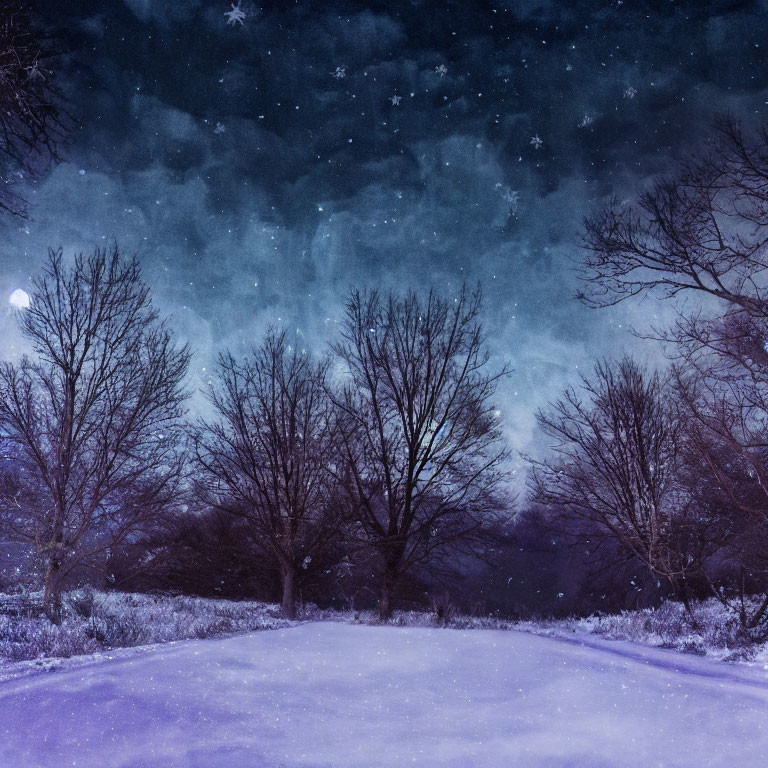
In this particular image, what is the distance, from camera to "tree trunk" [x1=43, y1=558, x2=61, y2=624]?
10425 millimetres

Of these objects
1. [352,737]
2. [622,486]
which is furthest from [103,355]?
[622,486]

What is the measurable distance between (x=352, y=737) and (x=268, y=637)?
231cm

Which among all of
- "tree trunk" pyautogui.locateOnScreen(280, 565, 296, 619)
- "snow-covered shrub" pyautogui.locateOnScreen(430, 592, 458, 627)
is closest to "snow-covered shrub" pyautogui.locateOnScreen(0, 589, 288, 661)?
"snow-covered shrub" pyautogui.locateOnScreen(430, 592, 458, 627)

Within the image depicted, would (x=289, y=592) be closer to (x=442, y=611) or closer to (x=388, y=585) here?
(x=388, y=585)

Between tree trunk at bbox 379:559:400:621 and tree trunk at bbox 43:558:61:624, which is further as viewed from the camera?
tree trunk at bbox 379:559:400:621

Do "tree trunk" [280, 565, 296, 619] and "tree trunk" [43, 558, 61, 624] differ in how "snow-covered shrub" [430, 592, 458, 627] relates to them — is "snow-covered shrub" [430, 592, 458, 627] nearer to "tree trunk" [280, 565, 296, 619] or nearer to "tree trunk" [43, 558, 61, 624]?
"tree trunk" [280, 565, 296, 619]

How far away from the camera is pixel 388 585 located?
13.1 meters

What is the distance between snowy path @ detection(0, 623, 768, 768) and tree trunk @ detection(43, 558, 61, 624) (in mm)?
8251

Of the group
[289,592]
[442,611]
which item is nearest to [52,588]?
[289,592]

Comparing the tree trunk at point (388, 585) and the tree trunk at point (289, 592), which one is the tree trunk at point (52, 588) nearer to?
the tree trunk at point (289, 592)

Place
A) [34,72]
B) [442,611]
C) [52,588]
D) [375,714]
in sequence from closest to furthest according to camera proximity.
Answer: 1. [375,714]
2. [34,72]
3. [52,588]
4. [442,611]

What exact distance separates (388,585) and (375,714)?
10.7 meters

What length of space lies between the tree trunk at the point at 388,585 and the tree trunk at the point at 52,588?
267 inches

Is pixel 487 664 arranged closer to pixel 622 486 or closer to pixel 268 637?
pixel 268 637
